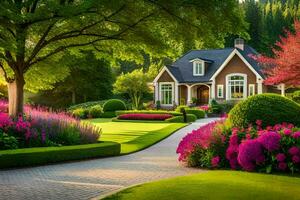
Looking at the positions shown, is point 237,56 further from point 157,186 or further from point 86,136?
point 157,186

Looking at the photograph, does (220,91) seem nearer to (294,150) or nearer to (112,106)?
(112,106)

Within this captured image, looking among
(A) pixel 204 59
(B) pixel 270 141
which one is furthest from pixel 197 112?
(B) pixel 270 141

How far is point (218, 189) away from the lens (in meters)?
8.66

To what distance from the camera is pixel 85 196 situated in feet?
28.4

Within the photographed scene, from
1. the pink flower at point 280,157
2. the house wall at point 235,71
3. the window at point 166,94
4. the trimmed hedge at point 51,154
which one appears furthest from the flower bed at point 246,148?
the window at point 166,94

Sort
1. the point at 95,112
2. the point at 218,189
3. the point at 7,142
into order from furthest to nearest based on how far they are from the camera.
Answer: the point at 95,112 → the point at 7,142 → the point at 218,189

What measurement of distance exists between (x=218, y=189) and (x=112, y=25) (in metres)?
11.8

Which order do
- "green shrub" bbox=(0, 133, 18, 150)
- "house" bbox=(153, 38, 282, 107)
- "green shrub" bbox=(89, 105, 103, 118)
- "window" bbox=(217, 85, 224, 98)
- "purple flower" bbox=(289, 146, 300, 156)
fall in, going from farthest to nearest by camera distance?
"window" bbox=(217, 85, 224, 98)
"house" bbox=(153, 38, 282, 107)
"green shrub" bbox=(89, 105, 103, 118)
"green shrub" bbox=(0, 133, 18, 150)
"purple flower" bbox=(289, 146, 300, 156)

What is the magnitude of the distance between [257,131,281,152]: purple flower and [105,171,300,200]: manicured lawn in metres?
1.03

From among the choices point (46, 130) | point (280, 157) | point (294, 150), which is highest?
point (46, 130)

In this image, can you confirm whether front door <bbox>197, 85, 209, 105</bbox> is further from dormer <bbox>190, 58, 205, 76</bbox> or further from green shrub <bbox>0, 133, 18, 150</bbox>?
green shrub <bbox>0, 133, 18, 150</bbox>

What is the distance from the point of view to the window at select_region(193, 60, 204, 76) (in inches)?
1997

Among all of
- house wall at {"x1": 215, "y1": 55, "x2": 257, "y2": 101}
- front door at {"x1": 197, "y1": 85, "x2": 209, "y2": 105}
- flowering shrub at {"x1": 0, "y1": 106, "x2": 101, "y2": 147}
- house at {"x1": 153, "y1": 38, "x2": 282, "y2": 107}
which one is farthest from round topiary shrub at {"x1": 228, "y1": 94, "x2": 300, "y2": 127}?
front door at {"x1": 197, "y1": 85, "x2": 209, "y2": 105}

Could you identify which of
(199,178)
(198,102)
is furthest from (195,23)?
(198,102)
